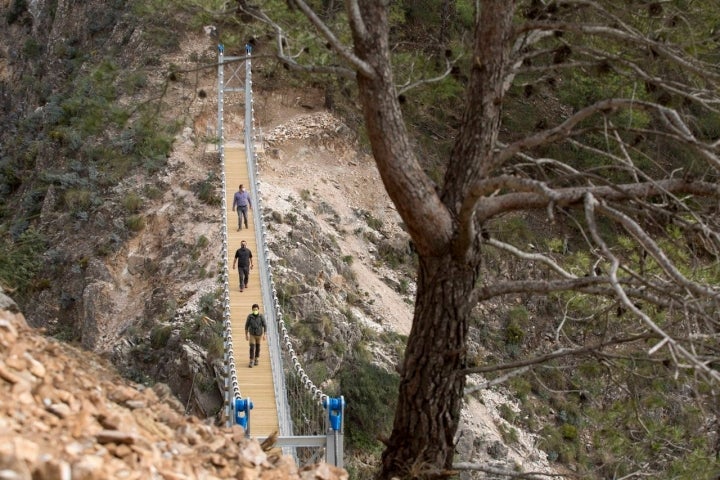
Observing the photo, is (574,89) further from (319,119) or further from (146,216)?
(146,216)

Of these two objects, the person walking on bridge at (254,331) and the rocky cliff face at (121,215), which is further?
the rocky cliff face at (121,215)

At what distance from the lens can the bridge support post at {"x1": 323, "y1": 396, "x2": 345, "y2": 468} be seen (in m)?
8.39

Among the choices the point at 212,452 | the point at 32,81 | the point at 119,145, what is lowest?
the point at 212,452

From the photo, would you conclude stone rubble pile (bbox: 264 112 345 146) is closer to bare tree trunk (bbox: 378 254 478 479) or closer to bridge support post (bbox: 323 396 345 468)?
bridge support post (bbox: 323 396 345 468)

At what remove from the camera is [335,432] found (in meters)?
8.48

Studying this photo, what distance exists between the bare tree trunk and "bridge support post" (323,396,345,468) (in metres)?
3.68

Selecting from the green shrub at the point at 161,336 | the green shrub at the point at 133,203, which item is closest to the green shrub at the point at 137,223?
the green shrub at the point at 133,203

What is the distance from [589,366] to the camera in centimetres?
620

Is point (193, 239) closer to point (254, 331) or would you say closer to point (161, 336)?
point (161, 336)

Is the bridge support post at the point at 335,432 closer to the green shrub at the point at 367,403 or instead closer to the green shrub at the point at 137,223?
the green shrub at the point at 367,403

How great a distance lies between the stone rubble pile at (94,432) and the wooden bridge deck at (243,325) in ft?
16.3

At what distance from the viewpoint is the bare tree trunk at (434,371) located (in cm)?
457

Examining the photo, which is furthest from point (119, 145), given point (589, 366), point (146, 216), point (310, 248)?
point (589, 366)

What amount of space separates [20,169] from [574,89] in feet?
47.9
